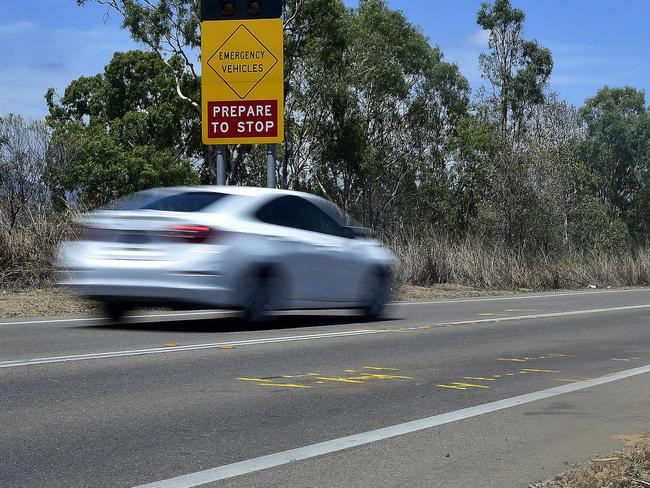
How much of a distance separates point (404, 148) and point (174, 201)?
1763 inches

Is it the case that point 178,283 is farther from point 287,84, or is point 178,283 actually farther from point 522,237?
point 287,84

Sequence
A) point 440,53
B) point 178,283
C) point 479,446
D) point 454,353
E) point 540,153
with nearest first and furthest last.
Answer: point 479,446 → point 454,353 → point 178,283 → point 540,153 → point 440,53

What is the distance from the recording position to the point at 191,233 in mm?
11891

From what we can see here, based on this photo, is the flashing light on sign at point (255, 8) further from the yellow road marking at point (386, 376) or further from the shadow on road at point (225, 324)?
the yellow road marking at point (386, 376)

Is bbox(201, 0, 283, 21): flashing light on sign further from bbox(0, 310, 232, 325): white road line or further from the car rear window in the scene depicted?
the car rear window

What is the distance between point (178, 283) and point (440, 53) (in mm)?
52169

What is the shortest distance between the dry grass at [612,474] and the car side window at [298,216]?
24.6 ft

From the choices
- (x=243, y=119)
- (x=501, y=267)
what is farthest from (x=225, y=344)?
(x=501, y=267)

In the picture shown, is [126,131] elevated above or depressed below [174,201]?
above

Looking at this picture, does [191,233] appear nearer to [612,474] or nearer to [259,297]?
[259,297]

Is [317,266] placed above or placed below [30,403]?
above

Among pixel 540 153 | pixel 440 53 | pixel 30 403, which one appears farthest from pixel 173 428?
pixel 440 53

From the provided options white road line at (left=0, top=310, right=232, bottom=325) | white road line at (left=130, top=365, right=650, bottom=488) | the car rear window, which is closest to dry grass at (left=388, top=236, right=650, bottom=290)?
white road line at (left=0, top=310, right=232, bottom=325)

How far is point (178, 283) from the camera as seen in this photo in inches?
467
